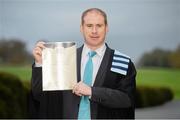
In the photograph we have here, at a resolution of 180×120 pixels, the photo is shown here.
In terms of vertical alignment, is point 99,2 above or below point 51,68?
above

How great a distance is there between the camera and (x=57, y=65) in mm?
2256

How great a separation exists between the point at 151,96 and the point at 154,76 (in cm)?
60

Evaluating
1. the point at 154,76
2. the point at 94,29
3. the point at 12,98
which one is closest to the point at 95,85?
the point at 94,29

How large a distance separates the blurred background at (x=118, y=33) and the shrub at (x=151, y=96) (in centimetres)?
2

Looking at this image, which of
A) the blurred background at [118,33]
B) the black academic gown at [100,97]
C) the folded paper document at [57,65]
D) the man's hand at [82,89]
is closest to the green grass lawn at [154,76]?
the blurred background at [118,33]

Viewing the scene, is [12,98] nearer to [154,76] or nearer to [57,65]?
[57,65]

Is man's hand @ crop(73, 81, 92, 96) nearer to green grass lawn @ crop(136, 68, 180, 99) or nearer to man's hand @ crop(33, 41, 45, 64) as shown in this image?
man's hand @ crop(33, 41, 45, 64)

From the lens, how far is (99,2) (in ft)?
8.55

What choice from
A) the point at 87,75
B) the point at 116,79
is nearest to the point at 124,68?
the point at 116,79

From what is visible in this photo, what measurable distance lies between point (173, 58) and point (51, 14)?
3.36 ft

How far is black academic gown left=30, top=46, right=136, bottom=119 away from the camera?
2.29 metres

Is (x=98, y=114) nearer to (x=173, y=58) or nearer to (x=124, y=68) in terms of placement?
(x=124, y=68)

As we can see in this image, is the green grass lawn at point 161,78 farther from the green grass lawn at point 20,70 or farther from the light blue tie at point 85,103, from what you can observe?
the green grass lawn at point 20,70

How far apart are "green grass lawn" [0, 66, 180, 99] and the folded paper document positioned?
522 millimetres
